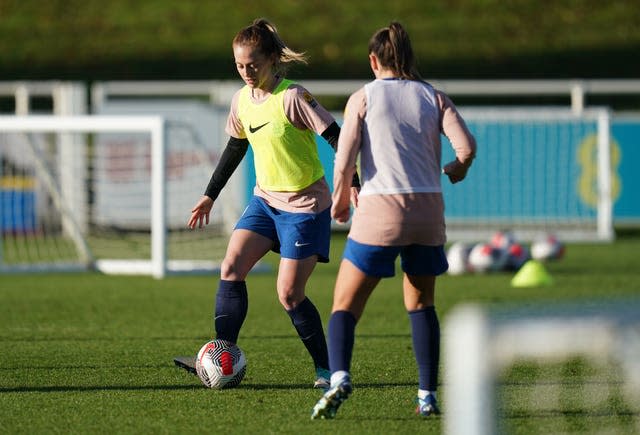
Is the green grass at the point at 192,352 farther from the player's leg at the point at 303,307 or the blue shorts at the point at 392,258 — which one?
the blue shorts at the point at 392,258

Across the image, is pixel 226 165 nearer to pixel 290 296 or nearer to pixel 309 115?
pixel 309 115

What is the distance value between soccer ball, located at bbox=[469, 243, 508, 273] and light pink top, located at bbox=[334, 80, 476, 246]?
8.44 metres

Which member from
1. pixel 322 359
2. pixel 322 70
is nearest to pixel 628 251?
pixel 322 359

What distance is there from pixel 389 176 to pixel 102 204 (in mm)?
13512

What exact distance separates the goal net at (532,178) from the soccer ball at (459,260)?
475 cm

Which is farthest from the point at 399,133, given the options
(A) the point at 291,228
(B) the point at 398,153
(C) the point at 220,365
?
(C) the point at 220,365

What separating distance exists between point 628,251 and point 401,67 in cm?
1192

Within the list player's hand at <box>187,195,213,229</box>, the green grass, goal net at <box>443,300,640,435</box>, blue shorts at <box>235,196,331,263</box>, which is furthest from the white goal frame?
goal net at <box>443,300,640,435</box>

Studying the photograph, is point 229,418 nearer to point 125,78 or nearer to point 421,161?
point 421,161

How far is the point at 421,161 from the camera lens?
5426mm

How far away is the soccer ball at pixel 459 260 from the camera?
13.8 meters

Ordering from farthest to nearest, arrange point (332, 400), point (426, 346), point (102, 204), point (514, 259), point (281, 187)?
point (102, 204)
point (514, 259)
point (281, 187)
point (426, 346)
point (332, 400)

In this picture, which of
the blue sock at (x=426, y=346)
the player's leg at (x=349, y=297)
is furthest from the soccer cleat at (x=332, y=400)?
the blue sock at (x=426, y=346)

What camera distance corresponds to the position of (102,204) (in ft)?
60.6
